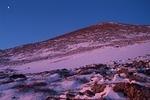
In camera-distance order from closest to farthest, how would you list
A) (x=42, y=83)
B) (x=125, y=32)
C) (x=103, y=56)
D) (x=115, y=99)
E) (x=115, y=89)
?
(x=115, y=99), (x=115, y=89), (x=42, y=83), (x=103, y=56), (x=125, y=32)

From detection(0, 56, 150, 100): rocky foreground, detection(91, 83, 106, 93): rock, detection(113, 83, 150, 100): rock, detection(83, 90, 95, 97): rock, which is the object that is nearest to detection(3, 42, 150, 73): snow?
detection(0, 56, 150, 100): rocky foreground

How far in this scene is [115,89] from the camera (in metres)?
11.7

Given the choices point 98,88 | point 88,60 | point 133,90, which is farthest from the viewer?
point 88,60

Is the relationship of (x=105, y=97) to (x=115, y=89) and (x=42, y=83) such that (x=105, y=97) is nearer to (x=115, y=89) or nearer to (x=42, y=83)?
(x=115, y=89)

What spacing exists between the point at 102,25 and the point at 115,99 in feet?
144

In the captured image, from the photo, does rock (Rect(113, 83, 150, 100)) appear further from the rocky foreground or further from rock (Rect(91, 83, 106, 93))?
rock (Rect(91, 83, 106, 93))

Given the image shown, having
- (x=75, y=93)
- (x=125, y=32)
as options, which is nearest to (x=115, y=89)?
(x=75, y=93)

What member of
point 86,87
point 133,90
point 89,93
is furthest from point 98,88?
point 133,90

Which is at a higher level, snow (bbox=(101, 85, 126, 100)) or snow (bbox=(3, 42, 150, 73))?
snow (bbox=(3, 42, 150, 73))

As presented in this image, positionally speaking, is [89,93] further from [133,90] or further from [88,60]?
[88,60]

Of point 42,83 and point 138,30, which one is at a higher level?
point 138,30

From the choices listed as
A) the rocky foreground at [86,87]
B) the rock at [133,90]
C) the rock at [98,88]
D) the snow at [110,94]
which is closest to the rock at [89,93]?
the rocky foreground at [86,87]

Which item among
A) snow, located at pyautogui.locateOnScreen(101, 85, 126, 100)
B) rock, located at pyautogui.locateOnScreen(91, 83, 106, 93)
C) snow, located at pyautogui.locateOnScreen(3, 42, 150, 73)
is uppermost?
snow, located at pyautogui.locateOnScreen(3, 42, 150, 73)

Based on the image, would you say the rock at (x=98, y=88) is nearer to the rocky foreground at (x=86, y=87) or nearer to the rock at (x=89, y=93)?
the rocky foreground at (x=86, y=87)
